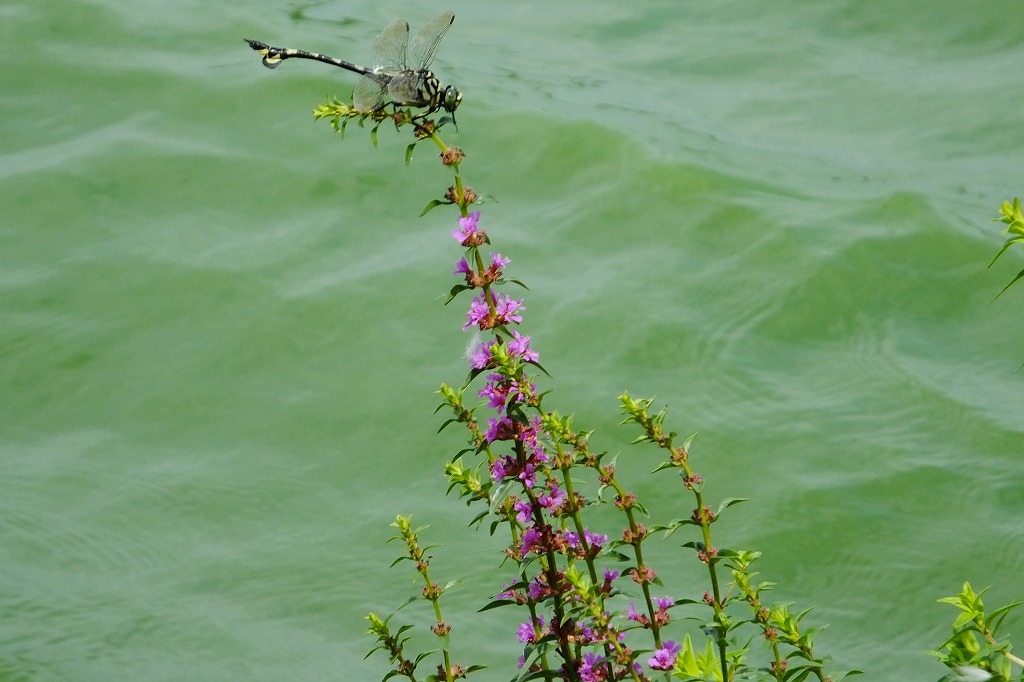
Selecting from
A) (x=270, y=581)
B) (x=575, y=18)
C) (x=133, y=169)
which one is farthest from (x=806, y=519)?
(x=575, y=18)

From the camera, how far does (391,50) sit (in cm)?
201

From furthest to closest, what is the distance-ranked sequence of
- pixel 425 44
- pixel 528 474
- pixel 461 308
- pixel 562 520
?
pixel 461 308
pixel 425 44
pixel 562 520
pixel 528 474

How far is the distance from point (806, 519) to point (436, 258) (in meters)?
1.72

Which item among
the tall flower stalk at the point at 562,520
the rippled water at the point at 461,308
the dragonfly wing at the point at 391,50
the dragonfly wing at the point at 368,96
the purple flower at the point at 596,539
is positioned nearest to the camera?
the tall flower stalk at the point at 562,520

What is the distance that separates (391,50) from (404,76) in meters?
0.11

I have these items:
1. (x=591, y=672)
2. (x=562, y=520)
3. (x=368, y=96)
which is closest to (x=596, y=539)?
(x=562, y=520)

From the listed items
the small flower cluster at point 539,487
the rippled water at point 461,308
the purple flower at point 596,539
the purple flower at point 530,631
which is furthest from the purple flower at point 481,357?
the rippled water at point 461,308

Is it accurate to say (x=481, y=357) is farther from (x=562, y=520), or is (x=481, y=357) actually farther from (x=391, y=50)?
(x=391, y=50)

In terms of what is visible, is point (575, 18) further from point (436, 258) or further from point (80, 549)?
point (80, 549)

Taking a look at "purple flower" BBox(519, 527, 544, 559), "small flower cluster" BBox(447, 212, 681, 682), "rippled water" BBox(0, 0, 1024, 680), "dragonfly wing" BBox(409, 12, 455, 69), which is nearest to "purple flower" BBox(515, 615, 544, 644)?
"small flower cluster" BBox(447, 212, 681, 682)

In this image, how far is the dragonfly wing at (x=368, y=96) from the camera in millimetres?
1885

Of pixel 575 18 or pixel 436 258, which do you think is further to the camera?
pixel 575 18

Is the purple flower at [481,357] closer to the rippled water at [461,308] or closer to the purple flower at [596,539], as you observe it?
the purple flower at [596,539]

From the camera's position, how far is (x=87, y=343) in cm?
408
